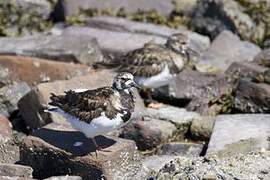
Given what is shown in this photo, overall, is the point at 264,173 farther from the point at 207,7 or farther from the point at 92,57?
the point at 207,7

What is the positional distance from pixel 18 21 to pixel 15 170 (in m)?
6.84

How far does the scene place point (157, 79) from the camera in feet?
39.2

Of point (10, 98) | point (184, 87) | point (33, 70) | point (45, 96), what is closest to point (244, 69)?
point (184, 87)

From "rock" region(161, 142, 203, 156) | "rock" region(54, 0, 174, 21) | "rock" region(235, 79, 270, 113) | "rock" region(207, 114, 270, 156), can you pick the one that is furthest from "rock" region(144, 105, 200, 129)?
"rock" region(54, 0, 174, 21)

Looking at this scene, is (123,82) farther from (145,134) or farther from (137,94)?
(137,94)

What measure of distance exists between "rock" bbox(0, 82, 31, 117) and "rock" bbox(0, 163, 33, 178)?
2.82 metres

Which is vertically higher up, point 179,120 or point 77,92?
point 77,92

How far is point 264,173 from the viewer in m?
8.39

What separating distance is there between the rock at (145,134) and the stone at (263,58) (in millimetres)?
2839

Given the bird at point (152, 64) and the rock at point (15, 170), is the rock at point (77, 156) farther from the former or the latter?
the bird at point (152, 64)

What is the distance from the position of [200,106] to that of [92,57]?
2263mm

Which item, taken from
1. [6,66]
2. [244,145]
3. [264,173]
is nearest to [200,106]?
[244,145]

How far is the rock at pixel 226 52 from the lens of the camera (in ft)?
45.8

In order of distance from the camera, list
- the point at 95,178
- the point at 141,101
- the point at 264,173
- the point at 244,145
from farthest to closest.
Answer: the point at 141,101 → the point at 244,145 → the point at 95,178 → the point at 264,173
